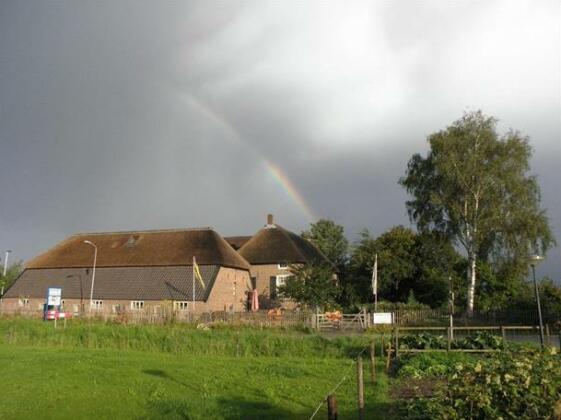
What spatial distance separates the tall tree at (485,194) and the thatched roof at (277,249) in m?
17.3

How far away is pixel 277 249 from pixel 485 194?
25.0 metres

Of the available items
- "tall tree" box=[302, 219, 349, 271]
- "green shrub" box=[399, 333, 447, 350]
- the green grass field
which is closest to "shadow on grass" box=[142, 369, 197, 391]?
the green grass field

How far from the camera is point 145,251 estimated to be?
55375 millimetres

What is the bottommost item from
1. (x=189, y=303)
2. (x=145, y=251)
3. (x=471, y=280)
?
(x=189, y=303)

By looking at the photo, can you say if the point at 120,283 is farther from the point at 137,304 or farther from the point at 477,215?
the point at 477,215

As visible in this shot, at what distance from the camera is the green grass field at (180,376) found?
11.9 m

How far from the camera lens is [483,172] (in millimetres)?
41906

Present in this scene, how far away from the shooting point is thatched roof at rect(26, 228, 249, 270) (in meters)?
52.2

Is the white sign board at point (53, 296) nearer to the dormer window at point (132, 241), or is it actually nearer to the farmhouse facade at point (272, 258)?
the dormer window at point (132, 241)

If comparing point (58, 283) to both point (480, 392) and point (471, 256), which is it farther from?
point (480, 392)

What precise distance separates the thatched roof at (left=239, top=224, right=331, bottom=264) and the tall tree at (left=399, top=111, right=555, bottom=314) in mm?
17258

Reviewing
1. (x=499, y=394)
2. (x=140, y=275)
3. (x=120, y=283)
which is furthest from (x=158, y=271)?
(x=499, y=394)

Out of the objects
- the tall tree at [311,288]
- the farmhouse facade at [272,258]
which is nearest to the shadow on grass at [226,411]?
the tall tree at [311,288]

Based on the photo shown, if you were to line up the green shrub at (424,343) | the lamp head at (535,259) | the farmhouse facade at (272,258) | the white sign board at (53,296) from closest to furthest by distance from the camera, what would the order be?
the green shrub at (424,343) < the lamp head at (535,259) < the white sign board at (53,296) < the farmhouse facade at (272,258)
